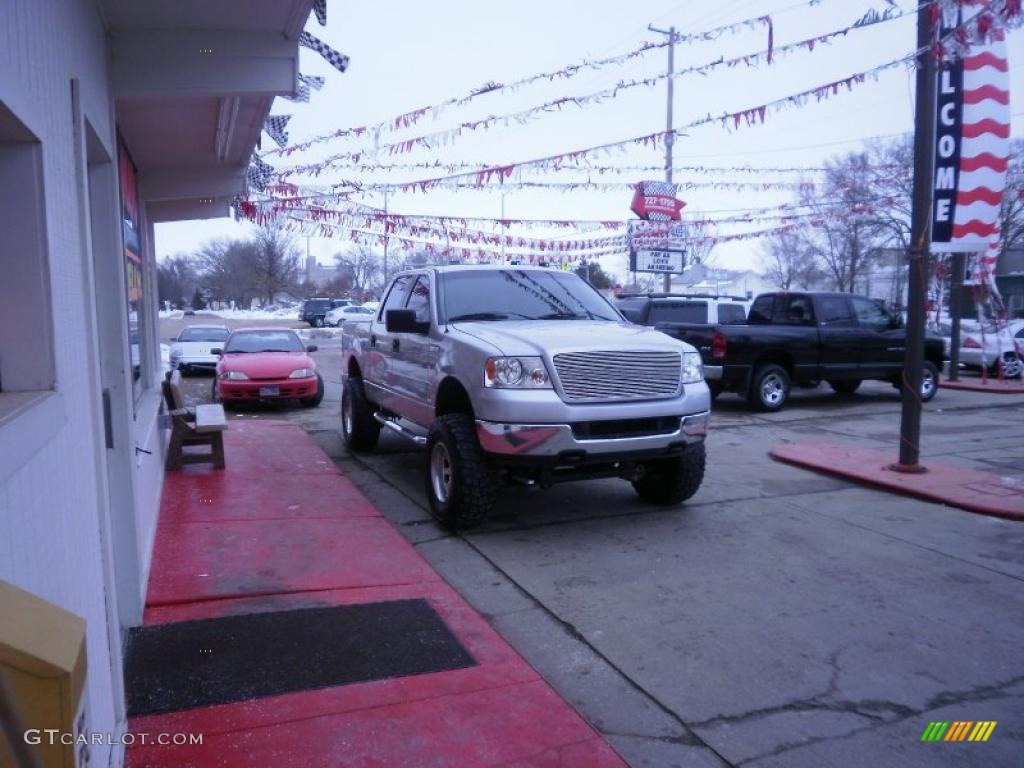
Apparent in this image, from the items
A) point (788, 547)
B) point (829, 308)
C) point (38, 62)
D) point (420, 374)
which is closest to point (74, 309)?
point (38, 62)

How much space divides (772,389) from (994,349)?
9647mm

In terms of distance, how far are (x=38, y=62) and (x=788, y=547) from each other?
5.53 metres

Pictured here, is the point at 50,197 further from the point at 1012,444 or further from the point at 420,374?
the point at 1012,444

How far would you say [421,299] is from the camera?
8.05 metres

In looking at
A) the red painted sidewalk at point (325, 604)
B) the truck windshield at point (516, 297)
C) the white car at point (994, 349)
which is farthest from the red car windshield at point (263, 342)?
the white car at point (994, 349)

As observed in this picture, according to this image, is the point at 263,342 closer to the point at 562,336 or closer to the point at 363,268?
the point at 562,336

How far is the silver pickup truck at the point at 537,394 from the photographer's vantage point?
19.9 ft

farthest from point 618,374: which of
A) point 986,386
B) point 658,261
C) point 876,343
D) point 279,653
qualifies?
point 658,261

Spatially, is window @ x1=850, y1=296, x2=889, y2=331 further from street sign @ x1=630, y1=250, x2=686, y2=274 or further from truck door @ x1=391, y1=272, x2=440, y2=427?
truck door @ x1=391, y1=272, x2=440, y2=427

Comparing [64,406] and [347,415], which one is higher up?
[64,406]

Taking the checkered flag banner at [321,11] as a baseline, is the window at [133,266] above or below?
below

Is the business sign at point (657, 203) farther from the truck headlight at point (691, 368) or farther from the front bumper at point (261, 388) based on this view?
the truck headlight at point (691, 368)
